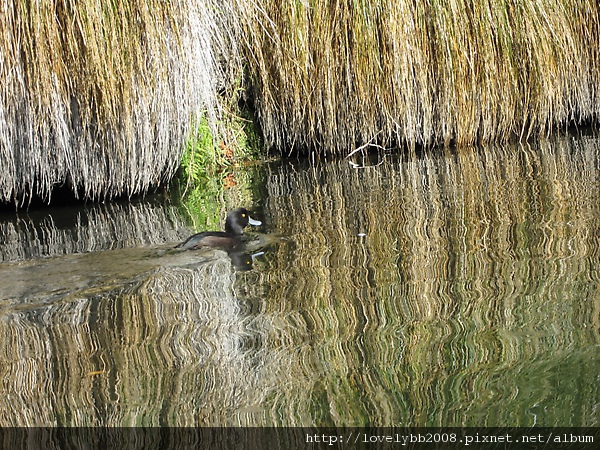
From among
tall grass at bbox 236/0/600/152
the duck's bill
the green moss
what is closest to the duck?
the duck's bill

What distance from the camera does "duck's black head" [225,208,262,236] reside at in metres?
5.99

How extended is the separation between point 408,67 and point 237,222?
11.5 feet

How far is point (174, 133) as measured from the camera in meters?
7.28

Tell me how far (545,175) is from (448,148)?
220 cm

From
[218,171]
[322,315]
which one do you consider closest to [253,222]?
[322,315]

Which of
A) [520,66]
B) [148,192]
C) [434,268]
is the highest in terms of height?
[520,66]

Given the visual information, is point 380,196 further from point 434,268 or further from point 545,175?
point 434,268

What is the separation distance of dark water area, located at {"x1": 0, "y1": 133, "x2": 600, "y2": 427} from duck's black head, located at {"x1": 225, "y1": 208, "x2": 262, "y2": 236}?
121 mm

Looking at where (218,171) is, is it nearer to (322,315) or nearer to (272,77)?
(272,77)

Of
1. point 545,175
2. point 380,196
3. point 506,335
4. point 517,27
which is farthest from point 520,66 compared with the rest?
point 506,335

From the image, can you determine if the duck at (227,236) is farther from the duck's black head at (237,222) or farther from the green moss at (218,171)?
the green moss at (218,171)

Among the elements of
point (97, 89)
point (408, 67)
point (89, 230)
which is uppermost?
point (408, 67)

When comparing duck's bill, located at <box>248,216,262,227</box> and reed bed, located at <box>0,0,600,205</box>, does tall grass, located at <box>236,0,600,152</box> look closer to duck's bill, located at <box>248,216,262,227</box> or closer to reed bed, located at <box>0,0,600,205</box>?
reed bed, located at <box>0,0,600,205</box>

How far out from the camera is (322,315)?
411 centimetres
